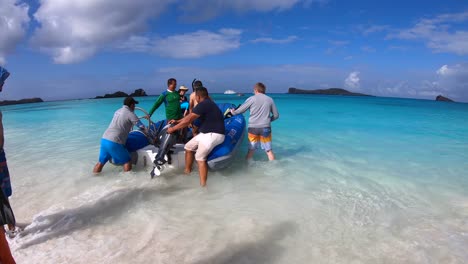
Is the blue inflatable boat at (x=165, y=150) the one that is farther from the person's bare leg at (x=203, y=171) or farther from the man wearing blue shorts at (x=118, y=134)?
the man wearing blue shorts at (x=118, y=134)

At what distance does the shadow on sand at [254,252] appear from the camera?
2717 mm

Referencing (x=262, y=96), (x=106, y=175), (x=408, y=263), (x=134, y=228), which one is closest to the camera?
(x=408, y=263)

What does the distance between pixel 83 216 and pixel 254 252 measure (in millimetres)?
2262

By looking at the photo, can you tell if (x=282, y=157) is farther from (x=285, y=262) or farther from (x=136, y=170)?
(x=285, y=262)

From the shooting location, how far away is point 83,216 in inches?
139

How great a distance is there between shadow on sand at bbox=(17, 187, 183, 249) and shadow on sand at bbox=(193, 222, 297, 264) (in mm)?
1624

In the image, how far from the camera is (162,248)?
113 inches

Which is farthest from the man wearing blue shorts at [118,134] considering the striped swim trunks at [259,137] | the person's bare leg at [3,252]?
the person's bare leg at [3,252]

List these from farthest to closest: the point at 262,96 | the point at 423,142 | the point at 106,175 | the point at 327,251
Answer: the point at 423,142 → the point at 262,96 → the point at 106,175 → the point at 327,251

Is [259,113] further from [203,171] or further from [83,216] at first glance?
[83,216]

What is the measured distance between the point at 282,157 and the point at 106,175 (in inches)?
155

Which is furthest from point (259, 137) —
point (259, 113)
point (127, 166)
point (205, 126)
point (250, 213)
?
point (127, 166)

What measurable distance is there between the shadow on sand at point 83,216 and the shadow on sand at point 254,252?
1.62 metres

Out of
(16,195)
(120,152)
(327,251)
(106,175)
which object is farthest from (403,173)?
(16,195)
